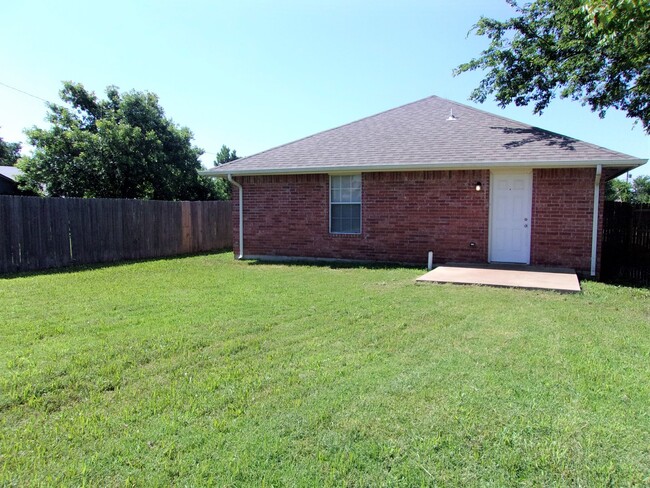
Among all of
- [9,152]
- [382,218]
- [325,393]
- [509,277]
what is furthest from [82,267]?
[9,152]

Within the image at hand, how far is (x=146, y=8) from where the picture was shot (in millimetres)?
10414

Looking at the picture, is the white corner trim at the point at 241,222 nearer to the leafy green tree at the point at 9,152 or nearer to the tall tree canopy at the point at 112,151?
the tall tree canopy at the point at 112,151

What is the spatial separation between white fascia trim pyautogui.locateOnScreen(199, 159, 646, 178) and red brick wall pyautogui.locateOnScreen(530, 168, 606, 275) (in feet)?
1.22

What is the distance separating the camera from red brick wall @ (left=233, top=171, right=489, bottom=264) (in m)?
10.4

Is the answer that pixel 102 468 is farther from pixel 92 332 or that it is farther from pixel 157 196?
pixel 157 196

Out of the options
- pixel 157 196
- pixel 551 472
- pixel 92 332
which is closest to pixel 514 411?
pixel 551 472

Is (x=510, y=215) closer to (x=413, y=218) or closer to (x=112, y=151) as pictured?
(x=413, y=218)

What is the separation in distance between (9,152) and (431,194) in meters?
48.8

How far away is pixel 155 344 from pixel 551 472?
3.77 metres

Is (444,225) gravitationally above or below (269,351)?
above

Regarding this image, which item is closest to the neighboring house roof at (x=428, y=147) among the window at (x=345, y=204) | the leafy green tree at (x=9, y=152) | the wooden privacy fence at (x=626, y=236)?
the window at (x=345, y=204)

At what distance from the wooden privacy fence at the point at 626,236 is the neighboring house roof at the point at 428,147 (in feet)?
9.72

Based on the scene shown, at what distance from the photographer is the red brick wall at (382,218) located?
10.4 meters

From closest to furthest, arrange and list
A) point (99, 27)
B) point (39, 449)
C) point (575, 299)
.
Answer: point (39, 449) < point (575, 299) < point (99, 27)
